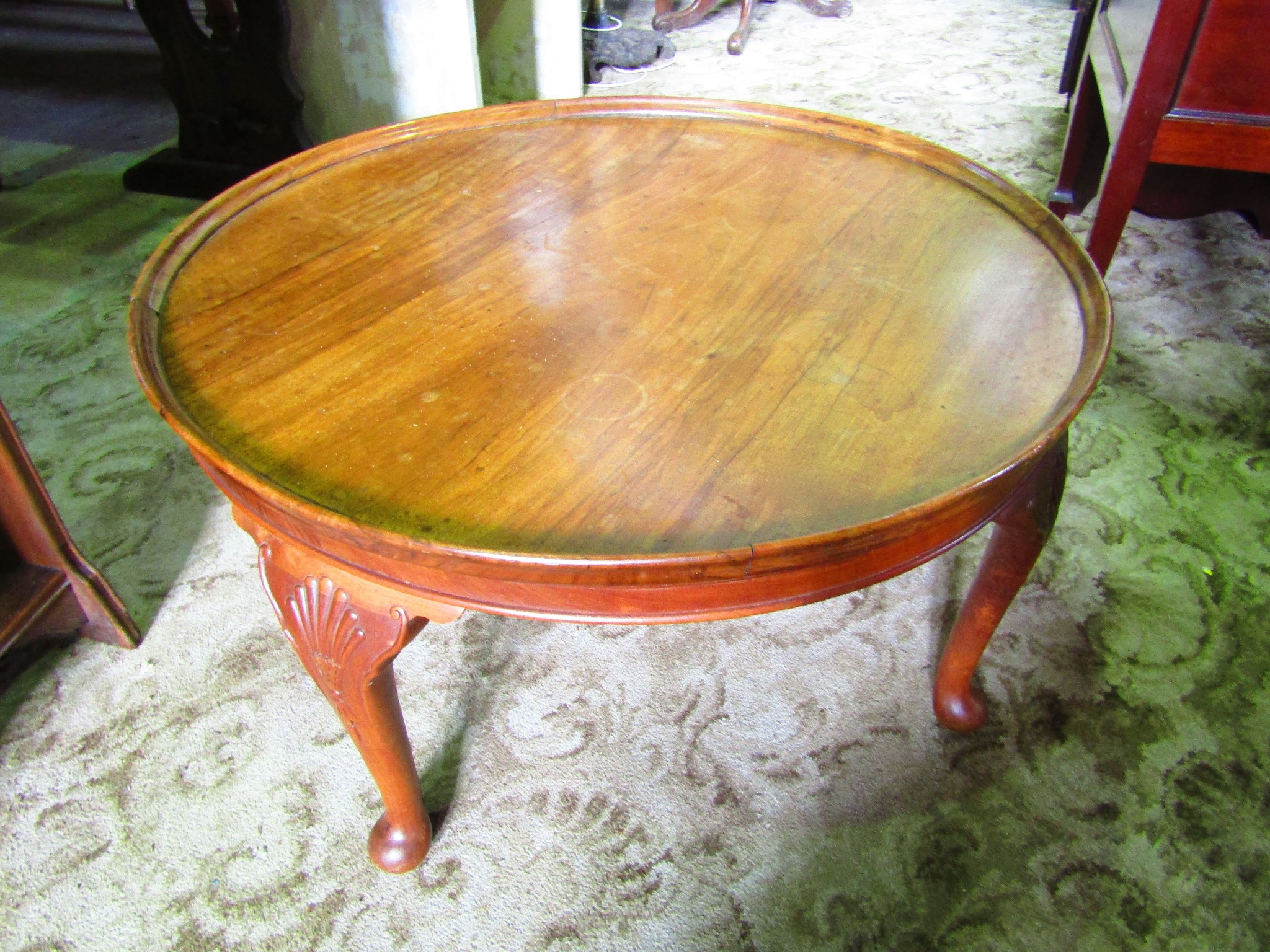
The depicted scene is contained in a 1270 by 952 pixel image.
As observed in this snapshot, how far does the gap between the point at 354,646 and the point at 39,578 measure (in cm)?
53

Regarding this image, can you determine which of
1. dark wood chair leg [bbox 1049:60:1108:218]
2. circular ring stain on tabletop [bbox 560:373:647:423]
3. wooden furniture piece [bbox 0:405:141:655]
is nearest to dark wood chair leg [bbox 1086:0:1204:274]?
dark wood chair leg [bbox 1049:60:1108:218]

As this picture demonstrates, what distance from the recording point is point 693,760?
2.93 feet

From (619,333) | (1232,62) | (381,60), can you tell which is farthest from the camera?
(381,60)

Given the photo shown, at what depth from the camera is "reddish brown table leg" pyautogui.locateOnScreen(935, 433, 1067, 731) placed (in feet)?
2.29

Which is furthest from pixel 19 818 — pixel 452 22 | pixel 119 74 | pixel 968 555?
pixel 119 74

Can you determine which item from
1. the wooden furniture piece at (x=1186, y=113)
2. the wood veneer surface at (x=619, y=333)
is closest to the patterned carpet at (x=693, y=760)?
the wooden furniture piece at (x=1186, y=113)

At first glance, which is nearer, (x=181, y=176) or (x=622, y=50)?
(x=181, y=176)

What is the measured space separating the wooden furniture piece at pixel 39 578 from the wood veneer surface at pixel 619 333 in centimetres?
30

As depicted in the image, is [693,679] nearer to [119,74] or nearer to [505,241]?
[505,241]

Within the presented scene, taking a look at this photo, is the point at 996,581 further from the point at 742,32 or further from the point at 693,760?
the point at 742,32

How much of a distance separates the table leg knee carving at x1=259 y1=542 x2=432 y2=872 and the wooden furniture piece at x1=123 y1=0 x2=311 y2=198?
144 centimetres

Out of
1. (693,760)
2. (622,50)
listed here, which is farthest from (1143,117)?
(622,50)

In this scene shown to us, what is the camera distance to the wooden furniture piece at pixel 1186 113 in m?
1.03

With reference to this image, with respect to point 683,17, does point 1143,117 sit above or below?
above
